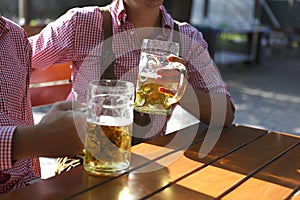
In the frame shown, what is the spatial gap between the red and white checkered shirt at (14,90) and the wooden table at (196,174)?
0.96 ft

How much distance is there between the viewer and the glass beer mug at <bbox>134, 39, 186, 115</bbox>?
4.80ft

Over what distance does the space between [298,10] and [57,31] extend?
45.0ft

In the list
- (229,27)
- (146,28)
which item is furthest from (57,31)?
(229,27)

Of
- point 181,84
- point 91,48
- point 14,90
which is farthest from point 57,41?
point 181,84

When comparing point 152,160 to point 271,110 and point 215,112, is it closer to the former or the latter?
point 215,112

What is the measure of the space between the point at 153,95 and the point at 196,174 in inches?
11.9

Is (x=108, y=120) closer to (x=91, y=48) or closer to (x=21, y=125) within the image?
(x=21, y=125)

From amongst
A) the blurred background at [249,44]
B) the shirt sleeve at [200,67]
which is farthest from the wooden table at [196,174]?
the blurred background at [249,44]

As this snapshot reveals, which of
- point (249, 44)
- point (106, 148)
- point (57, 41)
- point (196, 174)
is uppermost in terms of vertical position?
point (57, 41)

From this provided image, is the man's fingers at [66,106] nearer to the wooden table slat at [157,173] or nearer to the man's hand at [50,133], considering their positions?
the man's hand at [50,133]

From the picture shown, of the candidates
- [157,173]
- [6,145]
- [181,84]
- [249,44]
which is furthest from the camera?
[249,44]

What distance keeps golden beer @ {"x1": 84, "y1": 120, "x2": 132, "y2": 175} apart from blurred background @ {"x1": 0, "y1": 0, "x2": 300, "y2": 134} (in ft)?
4.40

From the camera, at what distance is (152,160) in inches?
54.4

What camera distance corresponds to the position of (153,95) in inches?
58.0
